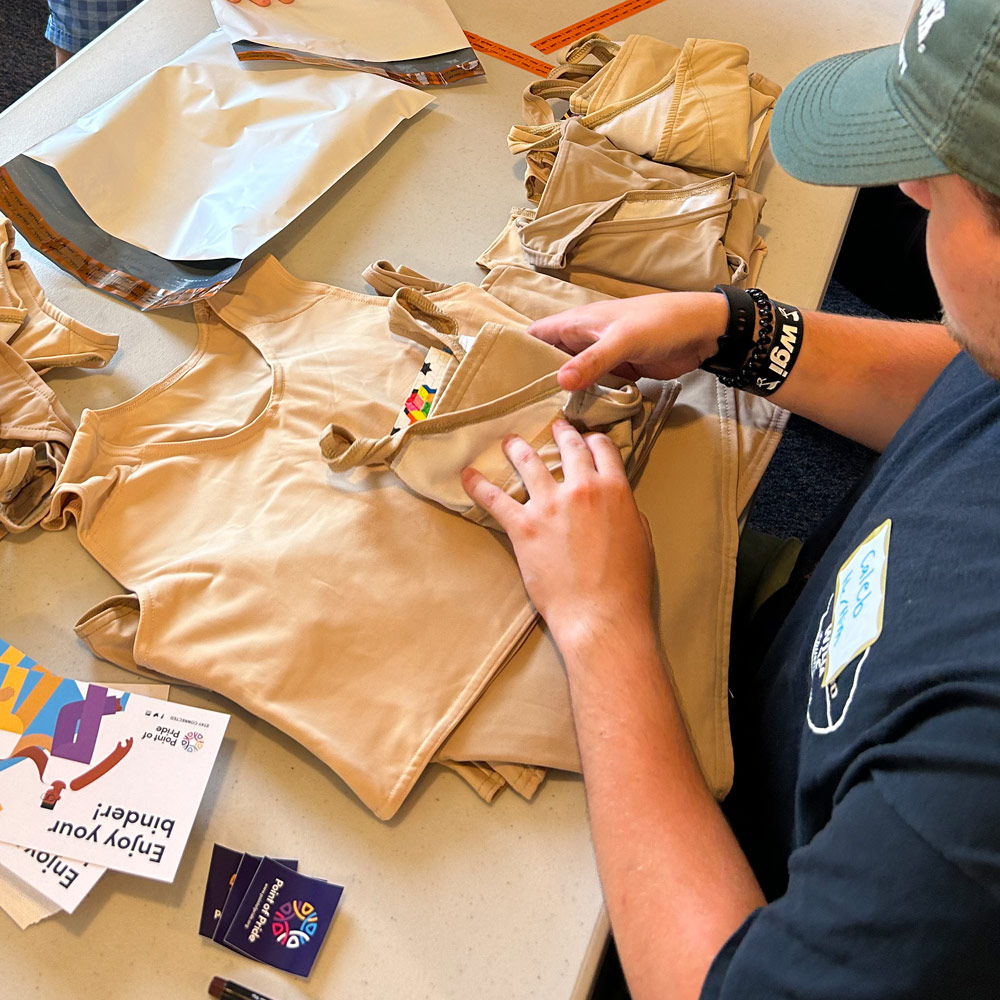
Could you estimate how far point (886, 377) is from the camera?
3.00ft

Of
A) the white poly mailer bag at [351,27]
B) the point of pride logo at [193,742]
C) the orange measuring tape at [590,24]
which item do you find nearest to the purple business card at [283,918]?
the point of pride logo at [193,742]

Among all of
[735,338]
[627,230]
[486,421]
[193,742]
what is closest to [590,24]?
[627,230]

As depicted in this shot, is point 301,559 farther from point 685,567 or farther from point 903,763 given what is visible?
point 903,763

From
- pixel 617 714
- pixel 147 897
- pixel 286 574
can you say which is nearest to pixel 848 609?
pixel 617 714

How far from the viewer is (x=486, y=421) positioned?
81 centimetres

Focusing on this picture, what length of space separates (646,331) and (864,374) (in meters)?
0.25

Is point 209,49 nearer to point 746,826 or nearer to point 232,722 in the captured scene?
point 232,722

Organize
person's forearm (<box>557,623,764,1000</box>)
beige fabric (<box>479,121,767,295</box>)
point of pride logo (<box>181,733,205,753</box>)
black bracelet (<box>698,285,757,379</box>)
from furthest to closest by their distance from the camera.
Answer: beige fabric (<box>479,121,767,295</box>) < black bracelet (<box>698,285,757,379</box>) < point of pride logo (<box>181,733,205,753</box>) < person's forearm (<box>557,623,764,1000</box>)

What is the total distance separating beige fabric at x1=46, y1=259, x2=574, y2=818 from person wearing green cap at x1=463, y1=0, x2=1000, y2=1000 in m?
0.08

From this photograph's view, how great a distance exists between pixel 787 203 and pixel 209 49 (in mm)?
838

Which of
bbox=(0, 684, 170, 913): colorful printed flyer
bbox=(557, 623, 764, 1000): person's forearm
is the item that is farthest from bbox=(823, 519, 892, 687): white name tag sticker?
bbox=(0, 684, 170, 913): colorful printed flyer

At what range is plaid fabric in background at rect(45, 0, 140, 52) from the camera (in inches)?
58.4

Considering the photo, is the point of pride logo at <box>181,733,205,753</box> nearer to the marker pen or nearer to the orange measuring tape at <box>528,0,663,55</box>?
A: the marker pen

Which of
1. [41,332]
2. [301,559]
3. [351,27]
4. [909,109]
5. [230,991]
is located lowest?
[230,991]
